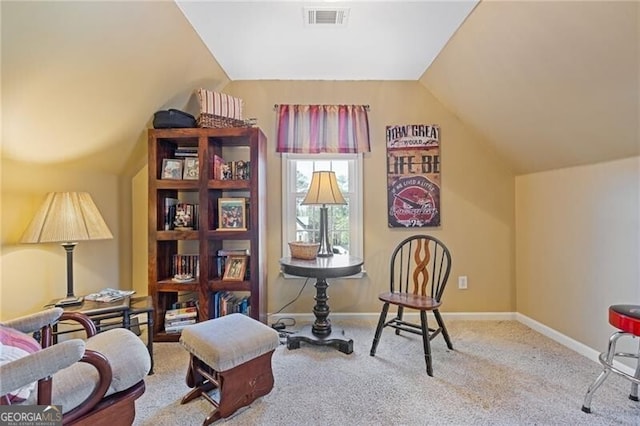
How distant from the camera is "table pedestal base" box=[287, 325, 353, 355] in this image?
2469 mm

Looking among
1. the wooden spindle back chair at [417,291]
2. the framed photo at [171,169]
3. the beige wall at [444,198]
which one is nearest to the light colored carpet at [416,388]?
the wooden spindle back chair at [417,291]

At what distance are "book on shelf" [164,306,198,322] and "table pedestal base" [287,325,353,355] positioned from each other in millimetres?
848

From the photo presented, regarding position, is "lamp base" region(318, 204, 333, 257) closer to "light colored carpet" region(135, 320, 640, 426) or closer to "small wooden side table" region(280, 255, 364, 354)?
"small wooden side table" region(280, 255, 364, 354)

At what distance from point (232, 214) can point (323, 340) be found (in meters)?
1.26

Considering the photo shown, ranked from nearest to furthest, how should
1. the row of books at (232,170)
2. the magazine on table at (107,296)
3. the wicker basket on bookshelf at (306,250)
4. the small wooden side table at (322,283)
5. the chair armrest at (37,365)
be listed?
the chair armrest at (37,365) < the magazine on table at (107,296) < the small wooden side table at (322,283) < the wicker basket on bookshelf at (306,250) < the row of books at (232,170)

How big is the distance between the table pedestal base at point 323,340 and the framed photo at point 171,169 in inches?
64.4

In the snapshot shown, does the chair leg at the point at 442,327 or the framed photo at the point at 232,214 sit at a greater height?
the framed photo at the point at 232,214

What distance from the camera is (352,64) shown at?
2869mm

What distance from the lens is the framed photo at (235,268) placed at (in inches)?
108

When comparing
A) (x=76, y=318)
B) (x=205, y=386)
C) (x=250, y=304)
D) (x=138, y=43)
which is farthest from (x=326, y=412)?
(x=138, y=43)

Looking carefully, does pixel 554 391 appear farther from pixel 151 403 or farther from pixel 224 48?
pixel 224 48

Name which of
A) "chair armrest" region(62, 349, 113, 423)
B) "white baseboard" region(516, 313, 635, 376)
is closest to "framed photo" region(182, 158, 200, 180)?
"chair armrest" region(62, 349, 113, 423)

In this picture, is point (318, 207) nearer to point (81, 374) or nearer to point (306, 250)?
point (306, 250)

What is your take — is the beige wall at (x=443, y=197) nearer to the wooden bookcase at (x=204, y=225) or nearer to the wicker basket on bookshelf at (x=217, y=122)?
the wicker basket on bookshelf at (x=217, y=122)
